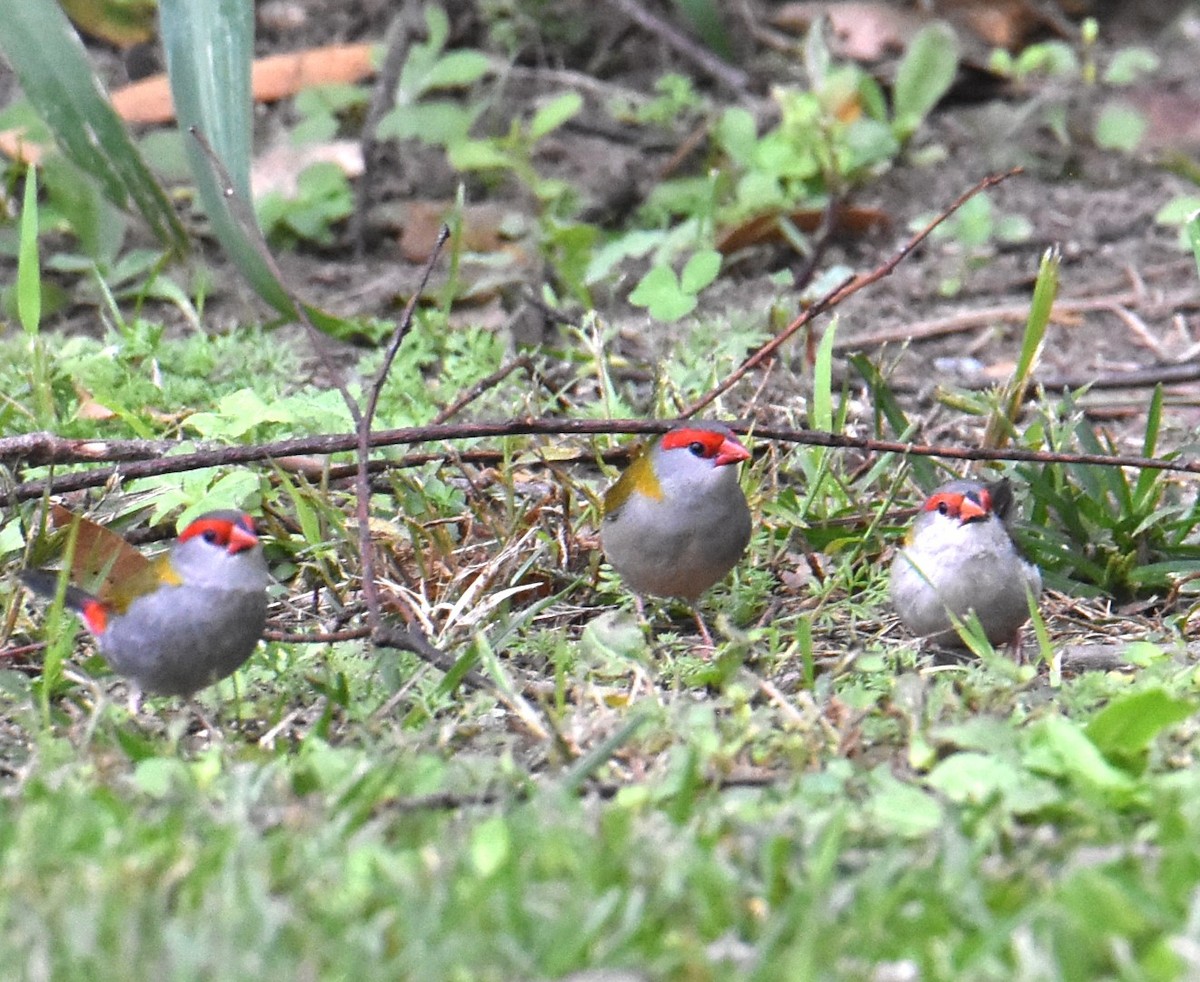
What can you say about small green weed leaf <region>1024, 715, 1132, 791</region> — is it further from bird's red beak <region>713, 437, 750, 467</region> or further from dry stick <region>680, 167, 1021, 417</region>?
bird's red beak <region>713, 437, 750, 467</region>

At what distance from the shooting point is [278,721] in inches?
157

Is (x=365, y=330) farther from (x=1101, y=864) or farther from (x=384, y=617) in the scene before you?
(x=1101, y=864)

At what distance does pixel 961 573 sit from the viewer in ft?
14.2

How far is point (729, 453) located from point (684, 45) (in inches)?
168

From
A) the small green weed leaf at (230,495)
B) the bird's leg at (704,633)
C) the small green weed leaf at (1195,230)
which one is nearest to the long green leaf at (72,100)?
the small green weed leaf at (230,495)

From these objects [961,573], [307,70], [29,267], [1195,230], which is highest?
[29,267]

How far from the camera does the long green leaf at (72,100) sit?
18.3ft

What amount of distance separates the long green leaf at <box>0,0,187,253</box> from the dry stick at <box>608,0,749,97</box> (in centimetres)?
322

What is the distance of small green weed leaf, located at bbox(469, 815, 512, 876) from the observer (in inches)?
113

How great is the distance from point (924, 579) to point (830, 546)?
0.66m

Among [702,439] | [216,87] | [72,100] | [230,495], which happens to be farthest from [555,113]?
[230,495]

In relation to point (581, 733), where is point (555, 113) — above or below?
above

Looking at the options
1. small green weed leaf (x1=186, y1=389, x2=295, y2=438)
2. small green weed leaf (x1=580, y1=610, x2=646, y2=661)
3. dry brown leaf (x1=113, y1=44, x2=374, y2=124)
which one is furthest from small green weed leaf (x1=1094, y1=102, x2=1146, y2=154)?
small green weed leaf (x1=580, y1=610, x2=646, y2=661)

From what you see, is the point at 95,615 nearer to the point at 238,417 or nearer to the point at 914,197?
the point at 238,417
